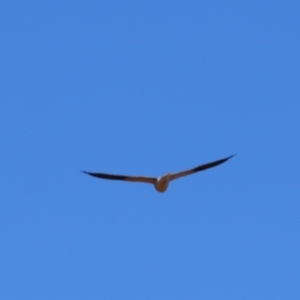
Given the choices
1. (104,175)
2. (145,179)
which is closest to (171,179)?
(145,179)

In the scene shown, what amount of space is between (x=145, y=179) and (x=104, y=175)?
213 centimetres

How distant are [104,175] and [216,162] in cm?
440

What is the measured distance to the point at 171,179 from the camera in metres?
30.6

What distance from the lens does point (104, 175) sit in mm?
32469

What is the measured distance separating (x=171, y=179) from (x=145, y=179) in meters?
1.09

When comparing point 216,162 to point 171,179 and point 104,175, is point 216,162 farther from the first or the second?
point 104,175

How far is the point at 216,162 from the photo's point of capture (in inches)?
1251

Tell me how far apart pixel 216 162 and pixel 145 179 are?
2.87 m

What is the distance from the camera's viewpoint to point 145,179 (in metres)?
31.1

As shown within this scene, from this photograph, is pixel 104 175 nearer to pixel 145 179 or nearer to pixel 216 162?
pixel 145 179

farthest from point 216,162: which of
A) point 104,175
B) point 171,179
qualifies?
point 104,175
